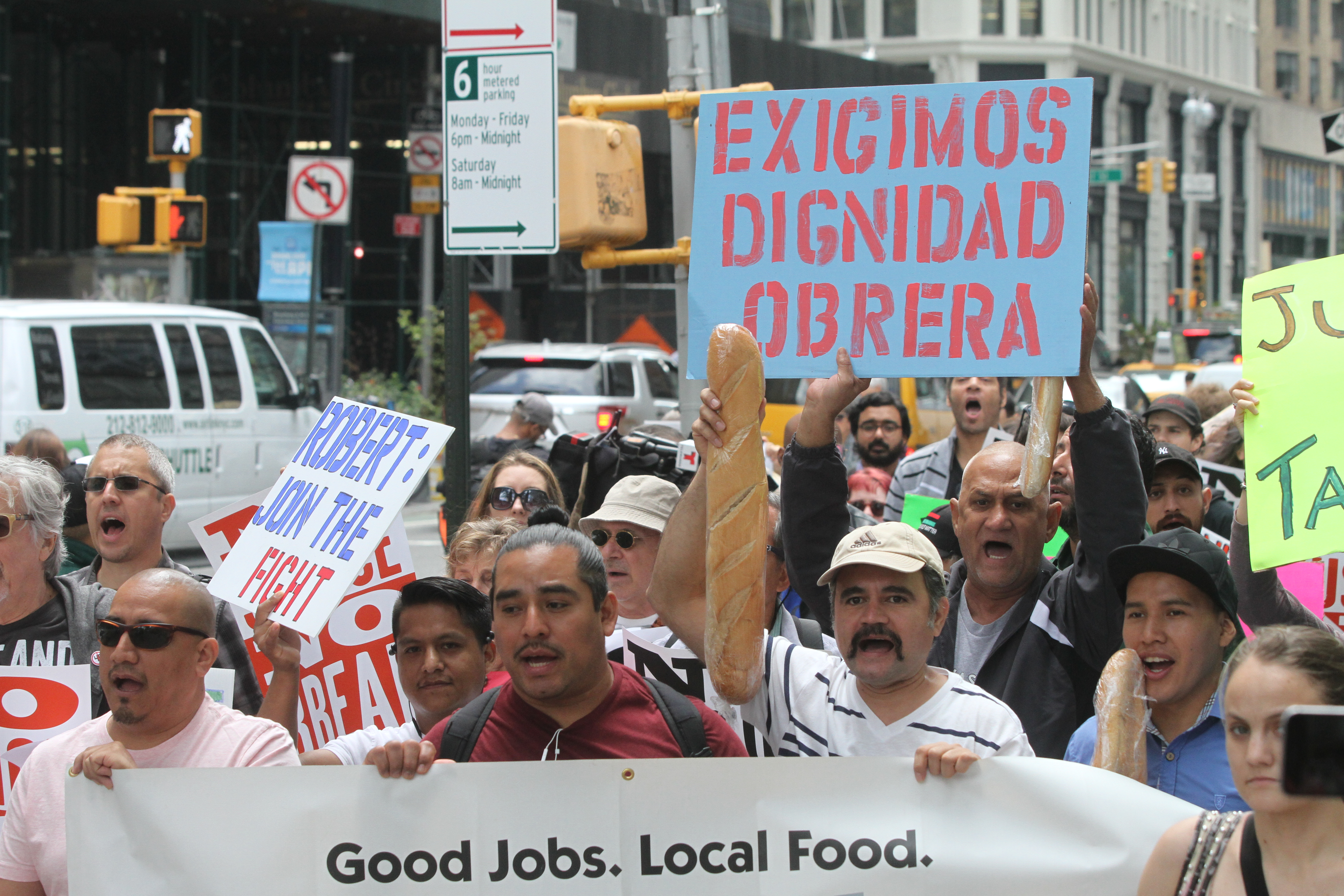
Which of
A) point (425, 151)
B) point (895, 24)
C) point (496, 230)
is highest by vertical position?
point (895, 24)

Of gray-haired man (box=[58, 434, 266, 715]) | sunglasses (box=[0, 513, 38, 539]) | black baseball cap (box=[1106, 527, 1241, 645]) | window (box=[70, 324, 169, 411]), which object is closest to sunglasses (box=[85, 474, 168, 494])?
gray-haired man (box=[58, 434, 266, 715])

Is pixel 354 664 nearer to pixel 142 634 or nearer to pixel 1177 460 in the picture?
pixel 142 634

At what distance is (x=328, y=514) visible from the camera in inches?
153

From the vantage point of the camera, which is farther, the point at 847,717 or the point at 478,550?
the point at 478,550

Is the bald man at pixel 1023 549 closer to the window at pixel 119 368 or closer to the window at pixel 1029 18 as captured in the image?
the window at pixel 119 368

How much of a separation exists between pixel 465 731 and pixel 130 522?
5.57ft

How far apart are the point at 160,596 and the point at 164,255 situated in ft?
63.7

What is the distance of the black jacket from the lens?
12.2 ft

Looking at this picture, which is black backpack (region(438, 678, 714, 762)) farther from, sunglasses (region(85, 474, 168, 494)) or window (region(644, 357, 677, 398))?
window (region(644, 357, 677, 398))

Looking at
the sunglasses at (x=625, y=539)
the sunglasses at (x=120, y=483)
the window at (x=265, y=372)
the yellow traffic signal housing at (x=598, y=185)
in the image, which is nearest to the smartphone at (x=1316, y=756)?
the sunglasses at (x=625, y=539)

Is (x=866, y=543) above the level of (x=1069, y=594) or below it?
above

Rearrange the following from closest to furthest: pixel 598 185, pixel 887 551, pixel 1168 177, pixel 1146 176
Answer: pixel 887 551
pixel 598 185
pixel 1146 176
pixel 1168 177

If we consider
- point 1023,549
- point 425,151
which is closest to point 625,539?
point 1023,549

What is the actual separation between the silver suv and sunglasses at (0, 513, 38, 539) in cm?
1144
